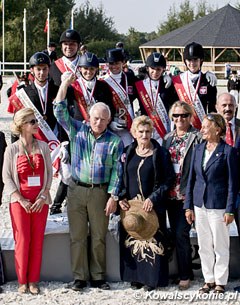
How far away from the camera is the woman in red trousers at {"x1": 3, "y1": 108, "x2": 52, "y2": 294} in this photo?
5.34 meters

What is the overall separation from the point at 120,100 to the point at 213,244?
2071mm

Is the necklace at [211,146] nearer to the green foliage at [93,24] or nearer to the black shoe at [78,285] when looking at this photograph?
the black shoe at [78,285]

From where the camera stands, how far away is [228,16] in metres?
50.1

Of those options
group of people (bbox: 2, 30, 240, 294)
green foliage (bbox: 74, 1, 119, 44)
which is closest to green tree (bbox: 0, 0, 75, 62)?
green foliage (bbox: 74, 1, 119, 44)

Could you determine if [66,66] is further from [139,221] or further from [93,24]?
[93,24]

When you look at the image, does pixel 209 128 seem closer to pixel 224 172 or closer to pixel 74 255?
pixel 224 172

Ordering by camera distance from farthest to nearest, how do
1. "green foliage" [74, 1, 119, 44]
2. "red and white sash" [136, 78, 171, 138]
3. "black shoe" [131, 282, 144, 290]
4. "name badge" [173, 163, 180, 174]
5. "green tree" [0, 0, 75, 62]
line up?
"green foliage" [74, 1, 119, 44] < "green tree" [0, 0, 75, 62] < "red and white sash" [136, 78, 171, 138] < "black shoe" [131, 282, 144, 290] < "name badge" [173, 163, 180, 174]

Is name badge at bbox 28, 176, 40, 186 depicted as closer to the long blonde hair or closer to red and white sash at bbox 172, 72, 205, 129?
the long blonde hair

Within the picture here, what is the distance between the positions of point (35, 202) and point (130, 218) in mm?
796

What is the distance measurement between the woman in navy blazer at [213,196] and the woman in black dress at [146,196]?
0.24 metres

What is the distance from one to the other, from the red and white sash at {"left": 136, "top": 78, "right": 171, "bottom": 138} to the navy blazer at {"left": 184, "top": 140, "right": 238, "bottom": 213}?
1.63m

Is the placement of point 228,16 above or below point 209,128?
above

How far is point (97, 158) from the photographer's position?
5375mm

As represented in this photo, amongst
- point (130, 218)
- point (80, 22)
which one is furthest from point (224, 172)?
point (80, 22)
